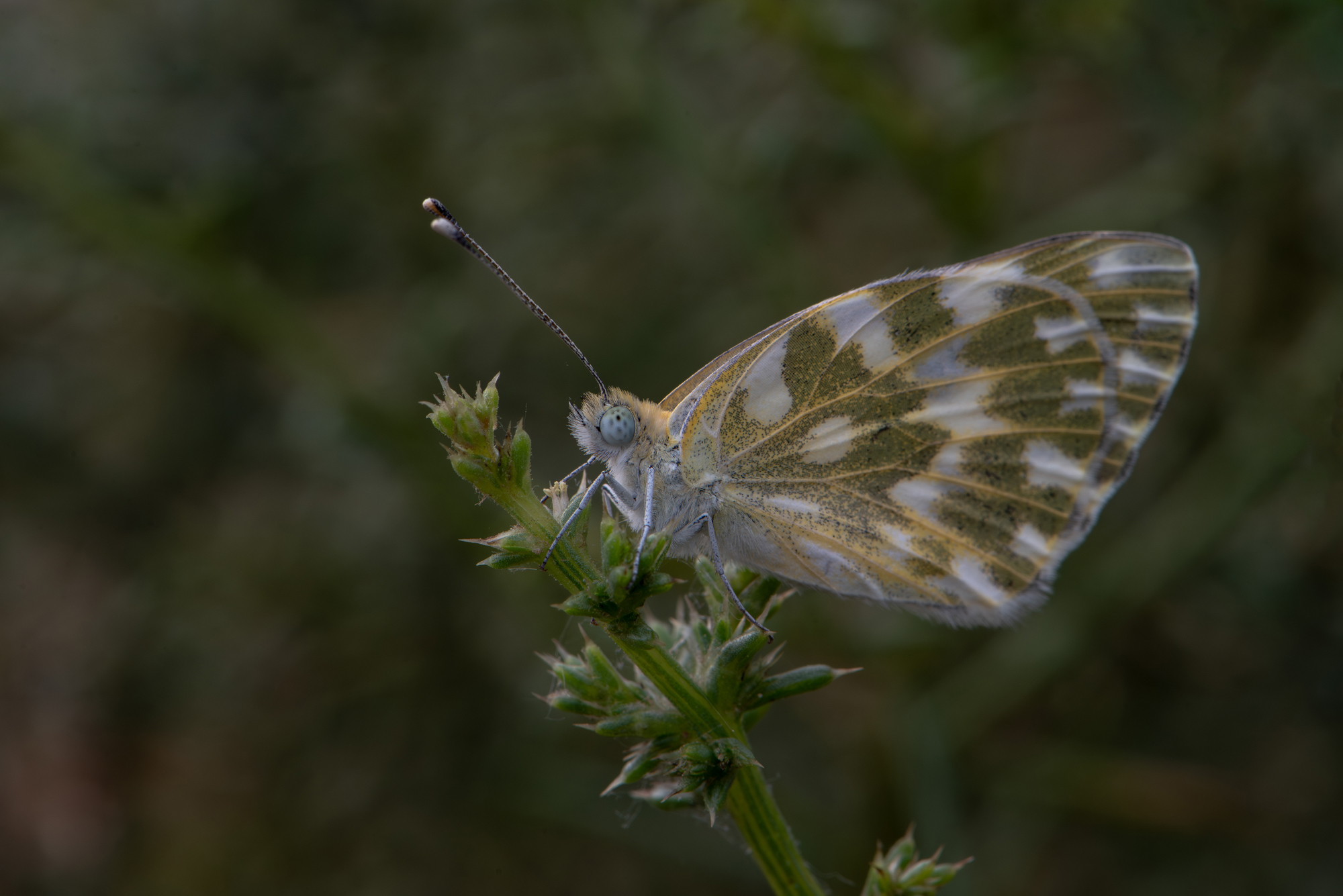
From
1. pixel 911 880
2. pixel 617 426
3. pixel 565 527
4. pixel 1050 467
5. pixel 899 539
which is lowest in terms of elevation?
pixel 911 880

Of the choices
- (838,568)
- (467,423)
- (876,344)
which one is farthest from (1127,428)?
(467,423)

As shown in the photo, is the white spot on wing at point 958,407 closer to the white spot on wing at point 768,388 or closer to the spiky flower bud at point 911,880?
the white spot on wing at point 768,388

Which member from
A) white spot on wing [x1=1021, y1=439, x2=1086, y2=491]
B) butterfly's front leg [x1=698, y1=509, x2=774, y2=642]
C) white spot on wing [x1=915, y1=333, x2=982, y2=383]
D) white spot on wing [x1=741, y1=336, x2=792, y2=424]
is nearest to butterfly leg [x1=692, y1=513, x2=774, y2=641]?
butterfly's front leg [x1=698, y1=509, x2=774, y2=642]

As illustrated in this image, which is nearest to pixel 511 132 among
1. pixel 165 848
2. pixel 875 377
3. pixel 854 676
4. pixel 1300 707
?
pixel 875 377

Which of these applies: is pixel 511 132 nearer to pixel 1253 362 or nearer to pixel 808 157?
pixel 808 157

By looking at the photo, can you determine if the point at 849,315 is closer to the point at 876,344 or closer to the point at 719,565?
the point at 876,344

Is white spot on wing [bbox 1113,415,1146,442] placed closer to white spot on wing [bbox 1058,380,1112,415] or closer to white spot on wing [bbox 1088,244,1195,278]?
white spot on wing [bbox 1058,380,1112,415]
